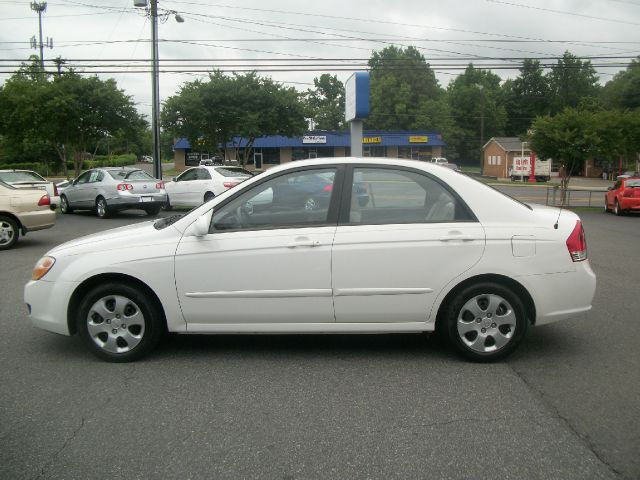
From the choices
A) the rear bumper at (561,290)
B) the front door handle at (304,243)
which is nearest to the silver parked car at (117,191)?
the front door handle at (304,243)

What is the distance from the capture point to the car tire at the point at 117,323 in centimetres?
486

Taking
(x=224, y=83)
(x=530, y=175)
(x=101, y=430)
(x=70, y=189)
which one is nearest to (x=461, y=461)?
(x=101, y=430)

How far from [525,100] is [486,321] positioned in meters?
→ 102

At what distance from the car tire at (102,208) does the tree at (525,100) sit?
90102 mm

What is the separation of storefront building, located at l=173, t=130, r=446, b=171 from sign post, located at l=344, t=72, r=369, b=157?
45.9 meters

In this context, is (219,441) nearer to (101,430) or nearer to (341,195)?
(101,430)

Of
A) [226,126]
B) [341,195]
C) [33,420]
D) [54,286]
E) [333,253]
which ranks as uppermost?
[226,126]

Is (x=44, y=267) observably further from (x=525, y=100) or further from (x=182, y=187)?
(x=525, y=100)

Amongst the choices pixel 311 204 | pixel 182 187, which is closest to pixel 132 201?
pixel 182 187

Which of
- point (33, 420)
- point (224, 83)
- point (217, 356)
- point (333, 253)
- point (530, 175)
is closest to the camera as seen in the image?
point (33, 420)

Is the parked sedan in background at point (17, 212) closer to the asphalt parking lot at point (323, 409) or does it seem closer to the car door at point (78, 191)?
the asphalt parking lot at point (323, 409)

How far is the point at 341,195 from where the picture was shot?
16.0 ft

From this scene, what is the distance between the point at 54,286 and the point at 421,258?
2.97 m

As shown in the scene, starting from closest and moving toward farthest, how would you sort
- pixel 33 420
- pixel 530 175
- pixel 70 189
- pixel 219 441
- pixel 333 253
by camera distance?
pixel 219 441 < pixel 33 420 < pixel 333 253 < pixel 70 189 < pixel 530 175
